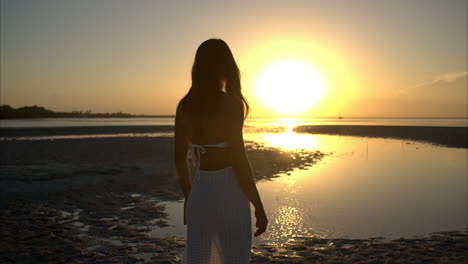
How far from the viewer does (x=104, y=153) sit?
19.5 m

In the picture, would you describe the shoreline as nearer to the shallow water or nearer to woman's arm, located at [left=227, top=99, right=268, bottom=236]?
the shallow water

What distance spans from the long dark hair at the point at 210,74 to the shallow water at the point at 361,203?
14.0 ft

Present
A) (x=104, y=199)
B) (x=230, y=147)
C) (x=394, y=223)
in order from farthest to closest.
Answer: (x=104, y=199) < (x=394, y=223) < (x=230, y=147)

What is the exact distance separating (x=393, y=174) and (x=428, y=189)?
311 centimetres

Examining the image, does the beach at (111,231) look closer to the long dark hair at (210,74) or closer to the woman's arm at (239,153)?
the woman's arm at (239,153)

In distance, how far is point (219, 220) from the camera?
2.40 meters

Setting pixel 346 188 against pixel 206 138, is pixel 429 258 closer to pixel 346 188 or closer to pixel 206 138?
pixel 206 138

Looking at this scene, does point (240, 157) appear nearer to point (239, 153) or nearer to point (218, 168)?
point (239, 153)

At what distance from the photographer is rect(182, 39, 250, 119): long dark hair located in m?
2.42

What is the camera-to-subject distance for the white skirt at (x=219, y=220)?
2.40 meters

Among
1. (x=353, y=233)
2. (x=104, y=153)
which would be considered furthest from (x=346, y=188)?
(x=104, y=153)

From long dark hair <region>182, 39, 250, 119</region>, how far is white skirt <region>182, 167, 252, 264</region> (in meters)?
0.53

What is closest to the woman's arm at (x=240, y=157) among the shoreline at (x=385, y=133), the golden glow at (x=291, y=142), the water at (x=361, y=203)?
the water at (x=361, y=203)

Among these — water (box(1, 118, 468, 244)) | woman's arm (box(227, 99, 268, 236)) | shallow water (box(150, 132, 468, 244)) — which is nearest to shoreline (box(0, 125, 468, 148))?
shallow water (box(150, 132, 468, 244))
